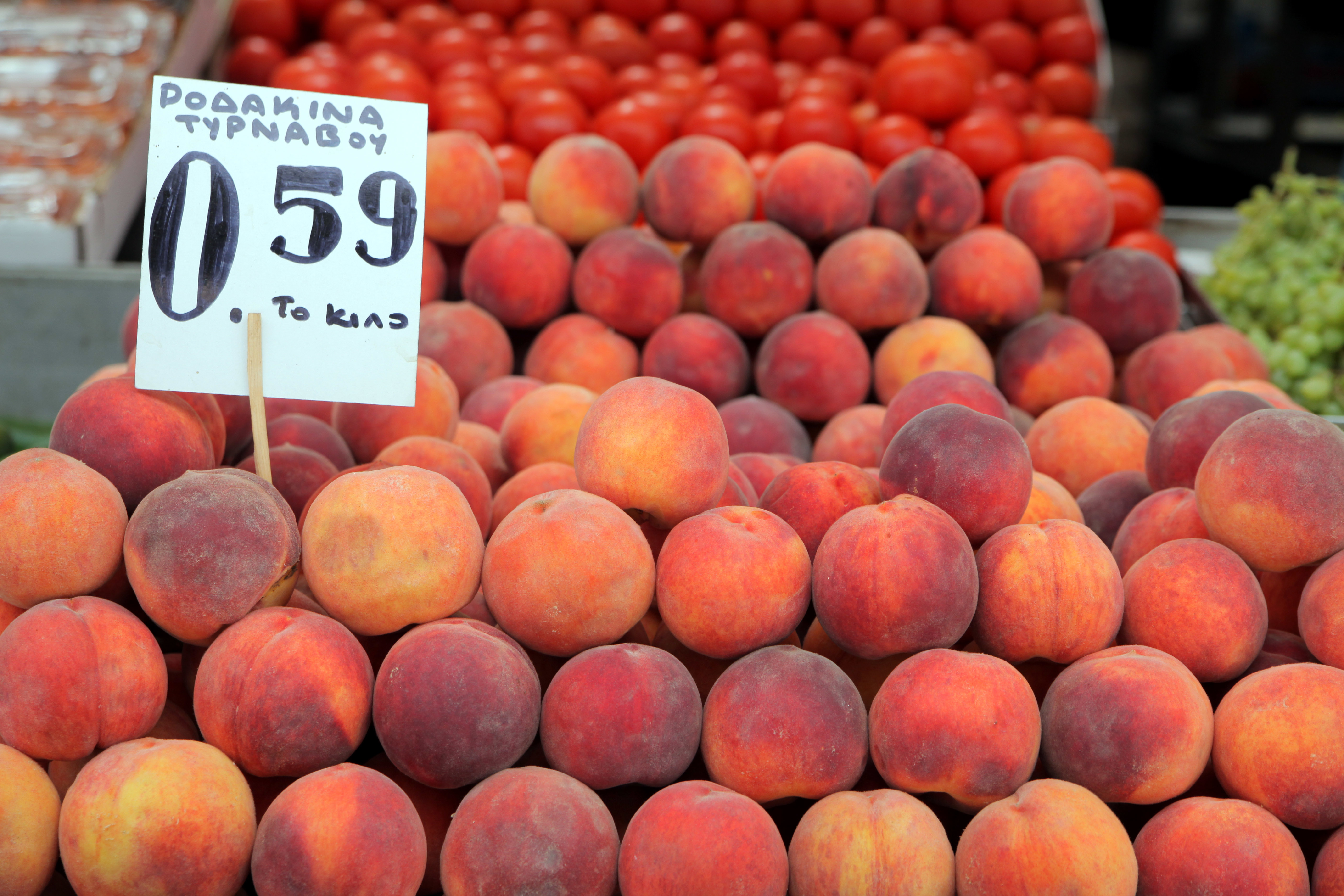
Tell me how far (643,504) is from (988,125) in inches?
71.2

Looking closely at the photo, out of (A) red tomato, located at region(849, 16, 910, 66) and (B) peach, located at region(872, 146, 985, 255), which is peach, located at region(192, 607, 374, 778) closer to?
(B) peach, located at region(872, 146, 985, 255)

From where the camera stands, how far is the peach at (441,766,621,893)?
0.85 meters

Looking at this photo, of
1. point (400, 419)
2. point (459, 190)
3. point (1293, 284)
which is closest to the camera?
point (400, 419)

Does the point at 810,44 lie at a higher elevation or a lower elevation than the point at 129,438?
higher

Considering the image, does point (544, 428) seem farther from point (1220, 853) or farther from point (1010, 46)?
point (1010, 46)

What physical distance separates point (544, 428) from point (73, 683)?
26.4 inches

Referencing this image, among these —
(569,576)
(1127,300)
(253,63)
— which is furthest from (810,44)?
(569,576)

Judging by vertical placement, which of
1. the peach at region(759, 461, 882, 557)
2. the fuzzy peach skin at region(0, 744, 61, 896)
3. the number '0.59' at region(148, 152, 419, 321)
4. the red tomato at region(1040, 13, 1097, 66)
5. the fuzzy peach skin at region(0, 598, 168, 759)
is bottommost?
the fuzzy peach skin at region(0, 744, 61, 896)

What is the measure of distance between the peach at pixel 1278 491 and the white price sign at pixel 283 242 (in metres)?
0.86

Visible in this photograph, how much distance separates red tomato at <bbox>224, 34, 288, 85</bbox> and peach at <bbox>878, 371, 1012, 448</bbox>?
250 cm

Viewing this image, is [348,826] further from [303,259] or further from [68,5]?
[68,5]

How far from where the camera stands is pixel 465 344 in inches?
67.1

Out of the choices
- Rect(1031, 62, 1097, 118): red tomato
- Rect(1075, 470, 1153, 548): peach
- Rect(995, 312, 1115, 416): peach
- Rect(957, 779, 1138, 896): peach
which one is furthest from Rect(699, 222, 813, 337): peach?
Rect(1031, 62, 1097, 118): red tomato

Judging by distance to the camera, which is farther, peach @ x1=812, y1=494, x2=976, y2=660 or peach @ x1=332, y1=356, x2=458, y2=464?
peach @ x1=332, y1=356, x2=458, y2=464
